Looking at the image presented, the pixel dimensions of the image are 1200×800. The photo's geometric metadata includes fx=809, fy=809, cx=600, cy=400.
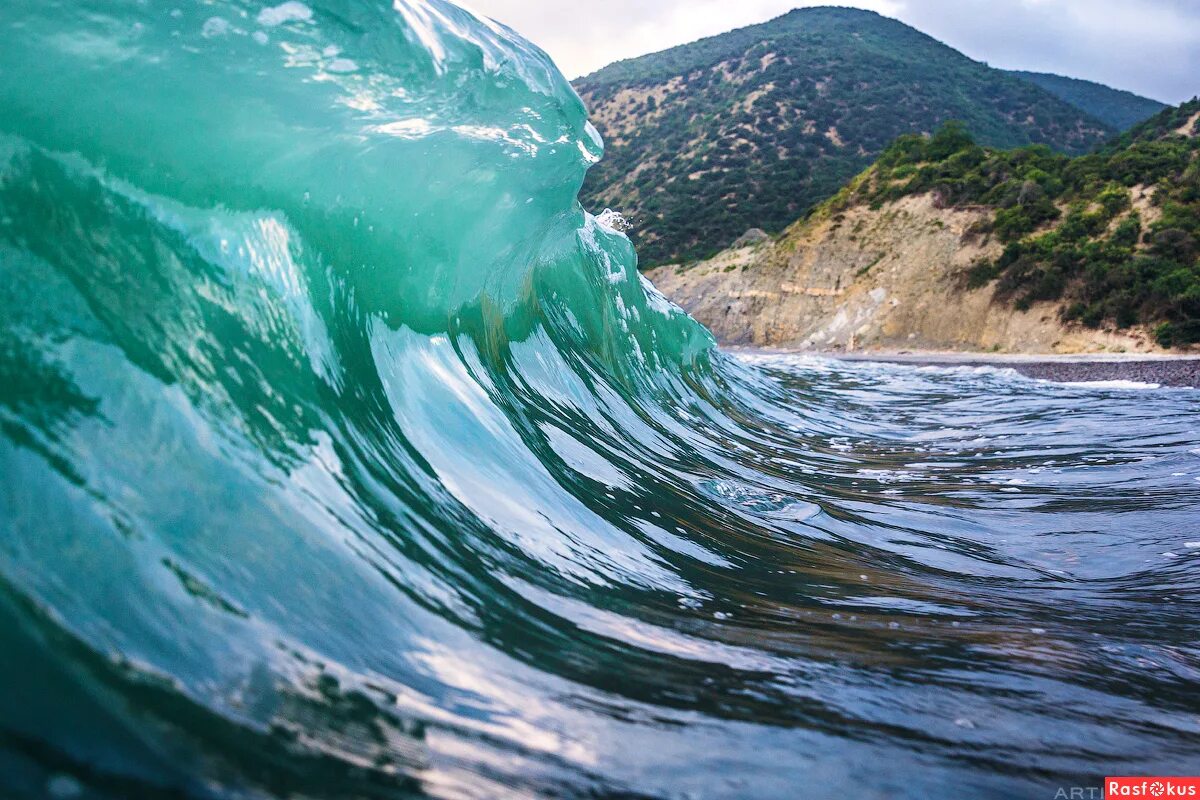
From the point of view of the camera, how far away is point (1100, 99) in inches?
3814

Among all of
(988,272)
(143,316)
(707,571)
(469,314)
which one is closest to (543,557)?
(707,571)

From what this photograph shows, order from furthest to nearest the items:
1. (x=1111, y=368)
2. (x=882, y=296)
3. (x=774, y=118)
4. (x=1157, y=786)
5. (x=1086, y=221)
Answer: (x=774, y=118) → (x=882, y=296) → (x=1086, y=221) → (x=1111, y=368) → (x=1157, y=786)

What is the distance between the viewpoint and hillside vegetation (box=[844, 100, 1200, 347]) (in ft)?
74.6

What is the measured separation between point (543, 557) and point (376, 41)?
1697 millimetres

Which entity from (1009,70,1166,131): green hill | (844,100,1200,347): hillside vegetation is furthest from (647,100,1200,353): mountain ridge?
(1009,70,1166,131): green hill

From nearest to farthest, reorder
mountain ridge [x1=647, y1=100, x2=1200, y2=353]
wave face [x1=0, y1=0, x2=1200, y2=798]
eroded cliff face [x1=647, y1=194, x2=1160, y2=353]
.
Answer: wave face [x1=0, y1=0, x2=1200, y2=798] < mountain ridge [x1=647, y1=100, x2=1200, y2=353] < eroded cliff face [x1=647, y1=194, x2=1160, y2=353]

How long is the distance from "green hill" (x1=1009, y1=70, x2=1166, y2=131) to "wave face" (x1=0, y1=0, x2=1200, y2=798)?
10394cm

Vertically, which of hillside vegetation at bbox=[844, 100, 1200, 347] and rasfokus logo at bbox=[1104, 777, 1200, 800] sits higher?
hillside vegetation at bbox=[844, 100, 1200, 347]

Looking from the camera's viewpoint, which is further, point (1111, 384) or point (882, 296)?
point (882, 296)

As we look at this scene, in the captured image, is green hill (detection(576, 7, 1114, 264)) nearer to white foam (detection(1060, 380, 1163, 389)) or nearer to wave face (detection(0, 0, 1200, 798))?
white foam (detection(1060, 380, 1163, 389))

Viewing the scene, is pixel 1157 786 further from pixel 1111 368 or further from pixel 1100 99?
pixel 1100 99

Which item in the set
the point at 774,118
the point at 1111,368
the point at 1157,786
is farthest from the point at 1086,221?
the point at 774,118

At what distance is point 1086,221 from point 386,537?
97.2 ft

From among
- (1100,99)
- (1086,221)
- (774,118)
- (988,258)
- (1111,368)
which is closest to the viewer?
(1111,368)
